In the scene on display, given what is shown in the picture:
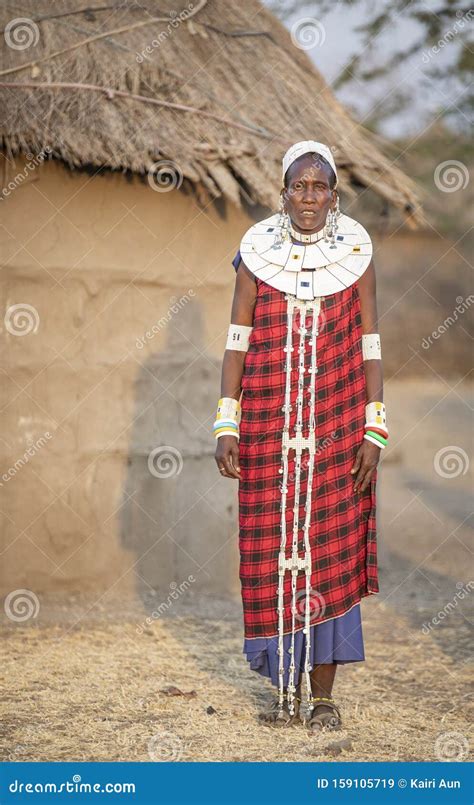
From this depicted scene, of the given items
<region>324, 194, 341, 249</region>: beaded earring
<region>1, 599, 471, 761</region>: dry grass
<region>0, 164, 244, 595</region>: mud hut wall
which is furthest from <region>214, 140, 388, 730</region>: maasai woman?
<region>0, 164, 244, 595</region>: mud hut wall

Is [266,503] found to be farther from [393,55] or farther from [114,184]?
[393,55]

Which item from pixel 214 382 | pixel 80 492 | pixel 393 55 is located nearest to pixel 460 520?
pixel 214 382

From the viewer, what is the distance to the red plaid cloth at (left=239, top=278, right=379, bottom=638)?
3.61 metres

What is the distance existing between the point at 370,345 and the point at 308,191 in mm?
573

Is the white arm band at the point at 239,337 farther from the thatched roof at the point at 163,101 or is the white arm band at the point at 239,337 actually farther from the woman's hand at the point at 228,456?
the thatched roof at the point at 163,101

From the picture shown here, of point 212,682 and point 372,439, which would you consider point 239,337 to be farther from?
point 212,682

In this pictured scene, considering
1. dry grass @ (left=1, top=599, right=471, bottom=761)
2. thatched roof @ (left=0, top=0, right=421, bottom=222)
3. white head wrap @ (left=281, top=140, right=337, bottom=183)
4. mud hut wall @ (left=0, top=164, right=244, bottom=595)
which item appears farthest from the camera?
mud hut wall @ (left=0, top=164, right=244, bottom=595)

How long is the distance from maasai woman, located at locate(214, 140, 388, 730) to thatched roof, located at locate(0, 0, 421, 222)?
6.15 feet

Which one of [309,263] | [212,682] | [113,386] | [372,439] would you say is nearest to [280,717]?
[212,682]

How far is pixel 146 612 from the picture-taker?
555 centimetres

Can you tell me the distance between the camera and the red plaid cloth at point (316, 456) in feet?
11.8

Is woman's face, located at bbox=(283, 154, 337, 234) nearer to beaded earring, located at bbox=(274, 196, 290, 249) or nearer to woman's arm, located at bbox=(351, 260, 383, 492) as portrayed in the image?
beaded earring, located at bbox=(274, 196, 290, 249)

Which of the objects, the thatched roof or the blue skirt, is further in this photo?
the thatched roof

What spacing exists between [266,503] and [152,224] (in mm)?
2550
